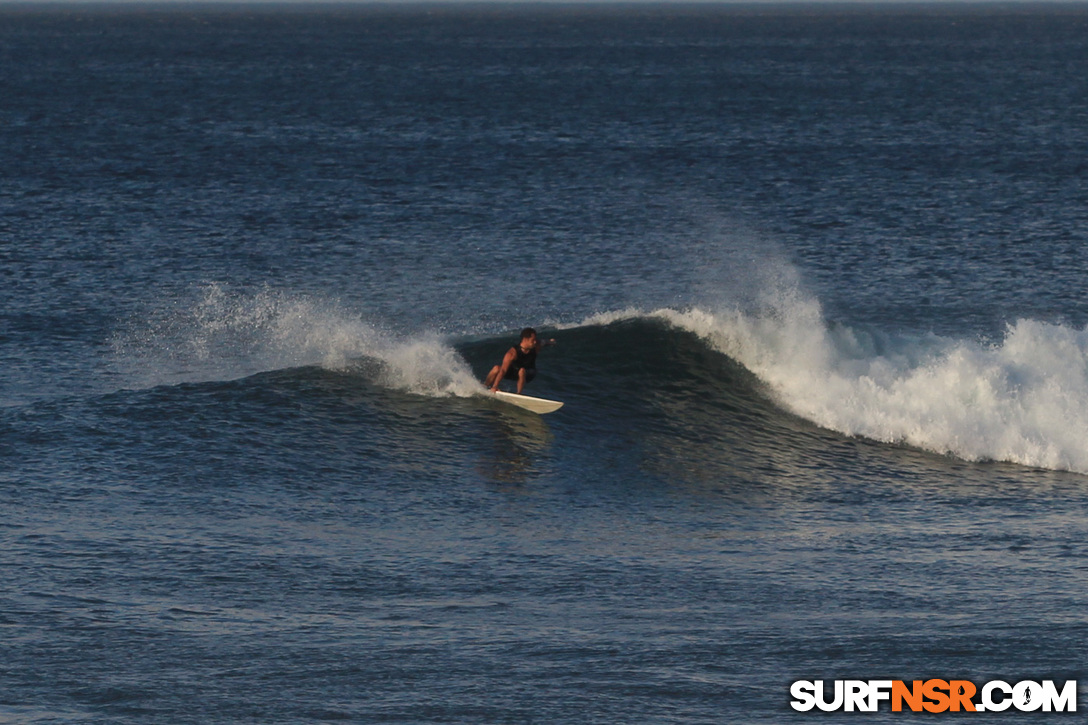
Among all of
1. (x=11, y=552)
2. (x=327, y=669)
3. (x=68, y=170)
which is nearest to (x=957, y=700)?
(x=327, y=669)

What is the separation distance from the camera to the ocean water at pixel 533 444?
13227mm

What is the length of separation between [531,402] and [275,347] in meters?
7.14

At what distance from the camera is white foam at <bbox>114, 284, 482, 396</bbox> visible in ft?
82.1

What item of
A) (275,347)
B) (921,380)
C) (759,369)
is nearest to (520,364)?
(759,369)

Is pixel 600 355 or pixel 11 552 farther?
pixel 600 355

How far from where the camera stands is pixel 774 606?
1463 centimetres

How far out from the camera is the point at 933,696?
41.1ft

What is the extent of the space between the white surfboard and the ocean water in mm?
323

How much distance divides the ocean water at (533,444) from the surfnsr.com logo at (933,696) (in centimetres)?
19

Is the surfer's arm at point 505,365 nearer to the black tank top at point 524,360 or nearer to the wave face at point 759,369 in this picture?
the black tank top at point 524,360

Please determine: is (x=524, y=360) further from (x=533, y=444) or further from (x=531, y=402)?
(x=533, y=444)

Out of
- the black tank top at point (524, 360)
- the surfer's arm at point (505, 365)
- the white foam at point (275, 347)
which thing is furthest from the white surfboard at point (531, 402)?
the white foam at point (275, 347)

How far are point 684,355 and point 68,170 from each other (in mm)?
37826

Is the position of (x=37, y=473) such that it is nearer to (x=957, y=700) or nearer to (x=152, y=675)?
(x=152, y=675)
